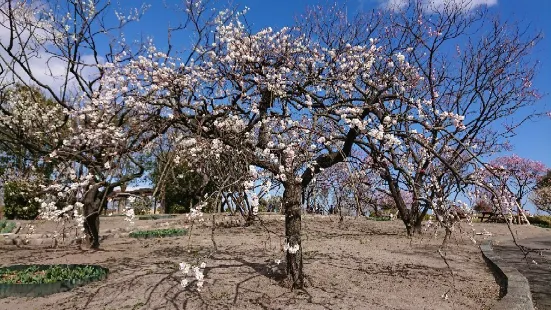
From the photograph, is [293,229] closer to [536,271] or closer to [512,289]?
[512,289]

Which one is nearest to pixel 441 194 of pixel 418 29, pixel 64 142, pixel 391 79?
pixel 391 79

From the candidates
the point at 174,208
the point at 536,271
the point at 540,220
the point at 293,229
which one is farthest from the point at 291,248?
the point at 540,220

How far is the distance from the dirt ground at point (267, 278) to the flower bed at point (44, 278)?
12 centimetres

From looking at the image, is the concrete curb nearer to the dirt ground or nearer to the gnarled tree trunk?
the dirt ground

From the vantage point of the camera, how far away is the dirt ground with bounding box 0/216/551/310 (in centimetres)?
499

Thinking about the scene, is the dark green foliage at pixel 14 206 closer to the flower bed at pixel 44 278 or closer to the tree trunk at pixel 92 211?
the tree trunk at pixel 92 211

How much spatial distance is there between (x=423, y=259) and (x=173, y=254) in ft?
15.0

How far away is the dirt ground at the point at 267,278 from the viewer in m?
4.99

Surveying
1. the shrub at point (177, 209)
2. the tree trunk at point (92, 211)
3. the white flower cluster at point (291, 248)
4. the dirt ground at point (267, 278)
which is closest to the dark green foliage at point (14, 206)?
the shrub at point (177, 209)

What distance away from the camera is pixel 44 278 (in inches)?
236

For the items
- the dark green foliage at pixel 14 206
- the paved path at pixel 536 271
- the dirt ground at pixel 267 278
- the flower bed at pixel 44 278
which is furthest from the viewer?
the dark green foliage at pixel 14 206

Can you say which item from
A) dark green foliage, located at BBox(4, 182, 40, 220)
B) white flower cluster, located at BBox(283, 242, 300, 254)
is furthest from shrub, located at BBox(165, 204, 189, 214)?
white flower cluster, located at BBox(283, 242, 300, 254)

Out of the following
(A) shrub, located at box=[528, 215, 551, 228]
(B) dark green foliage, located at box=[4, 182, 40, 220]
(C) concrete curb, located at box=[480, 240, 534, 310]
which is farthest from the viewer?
(A) shrub, located at box=[528, 215, 551, 228]

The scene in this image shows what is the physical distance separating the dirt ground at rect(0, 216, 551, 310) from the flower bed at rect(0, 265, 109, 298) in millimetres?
119
